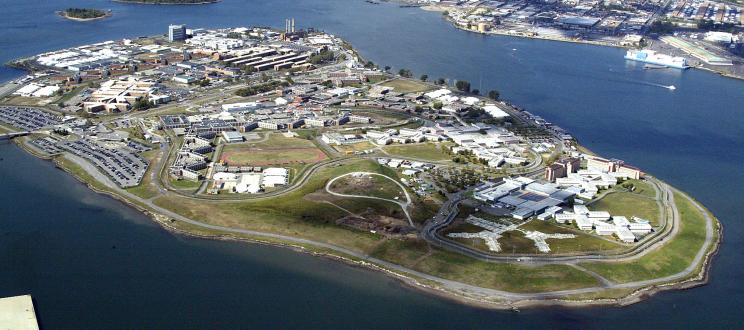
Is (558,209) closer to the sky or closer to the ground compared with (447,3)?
closer to the ground

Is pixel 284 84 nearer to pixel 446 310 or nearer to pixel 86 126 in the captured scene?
pixel 86 126

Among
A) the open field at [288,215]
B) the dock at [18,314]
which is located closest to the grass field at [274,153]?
the open field at [288,215]

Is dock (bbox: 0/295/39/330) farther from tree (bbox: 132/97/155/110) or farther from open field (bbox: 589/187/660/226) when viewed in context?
tree (bbox: 132/97/155/110)

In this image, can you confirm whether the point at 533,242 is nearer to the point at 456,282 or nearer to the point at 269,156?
the point at 456,282

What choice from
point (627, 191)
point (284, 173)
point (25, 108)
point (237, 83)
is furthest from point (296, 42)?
point (627, 191)

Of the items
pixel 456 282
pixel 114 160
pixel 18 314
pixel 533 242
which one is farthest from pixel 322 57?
pixel 18 314

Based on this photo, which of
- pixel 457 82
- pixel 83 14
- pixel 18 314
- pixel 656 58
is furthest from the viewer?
pixel 83 14
